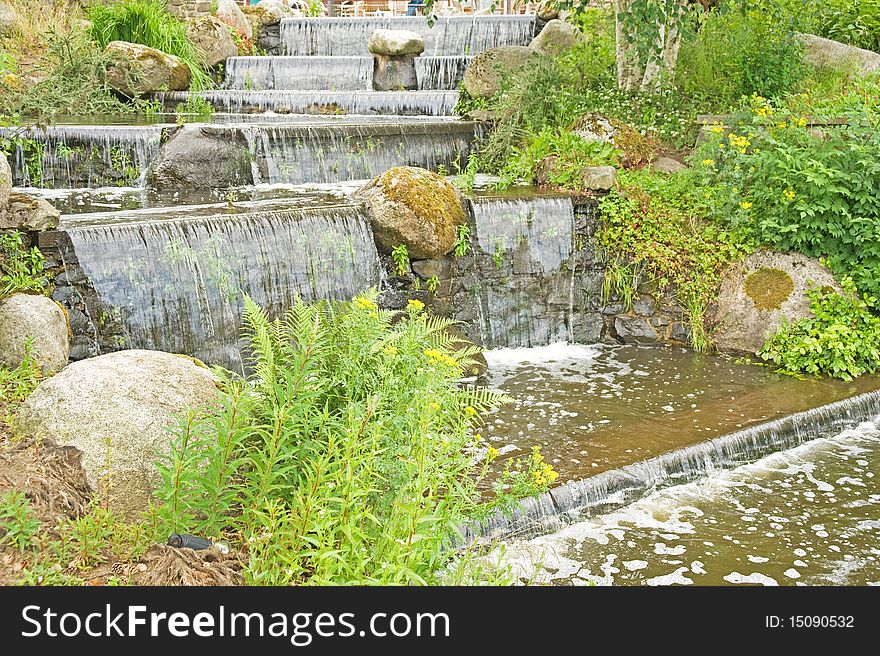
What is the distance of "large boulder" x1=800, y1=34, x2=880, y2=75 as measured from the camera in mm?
11008

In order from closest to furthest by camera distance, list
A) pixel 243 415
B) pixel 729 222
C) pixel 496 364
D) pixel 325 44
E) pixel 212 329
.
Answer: pixel 243 415, pixel 212 329, pixel 496 364, pixel 729 222, pixel 325 44

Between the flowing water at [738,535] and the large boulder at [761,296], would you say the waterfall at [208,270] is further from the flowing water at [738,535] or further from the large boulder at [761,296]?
the large boulder at [761,296]

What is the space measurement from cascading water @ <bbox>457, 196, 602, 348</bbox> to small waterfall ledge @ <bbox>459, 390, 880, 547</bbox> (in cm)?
270

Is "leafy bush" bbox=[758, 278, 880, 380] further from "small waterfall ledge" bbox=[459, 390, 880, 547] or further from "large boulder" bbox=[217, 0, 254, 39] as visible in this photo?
"large boulder" bbox=[217, 0, 254, 39]

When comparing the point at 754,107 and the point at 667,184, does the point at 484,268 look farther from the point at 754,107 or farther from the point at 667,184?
the point at 754,107

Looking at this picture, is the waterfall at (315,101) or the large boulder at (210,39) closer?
the waterfall at (315,101)

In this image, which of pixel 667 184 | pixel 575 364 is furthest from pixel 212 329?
pixel 667 184

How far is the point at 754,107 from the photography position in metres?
9.29

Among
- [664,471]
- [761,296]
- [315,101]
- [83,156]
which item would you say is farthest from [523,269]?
[315,101]

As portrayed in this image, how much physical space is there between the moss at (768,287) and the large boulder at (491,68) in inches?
205

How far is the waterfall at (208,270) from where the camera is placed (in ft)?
21.6

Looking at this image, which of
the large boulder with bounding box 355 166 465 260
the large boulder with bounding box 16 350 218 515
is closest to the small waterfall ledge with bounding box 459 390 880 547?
the large boulder with bounding box 16 350 218 515

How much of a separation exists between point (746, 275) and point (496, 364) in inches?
104

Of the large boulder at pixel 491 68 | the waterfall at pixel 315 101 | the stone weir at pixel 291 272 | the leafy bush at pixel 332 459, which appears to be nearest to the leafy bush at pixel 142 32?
the waterfall at pixel 315 101
